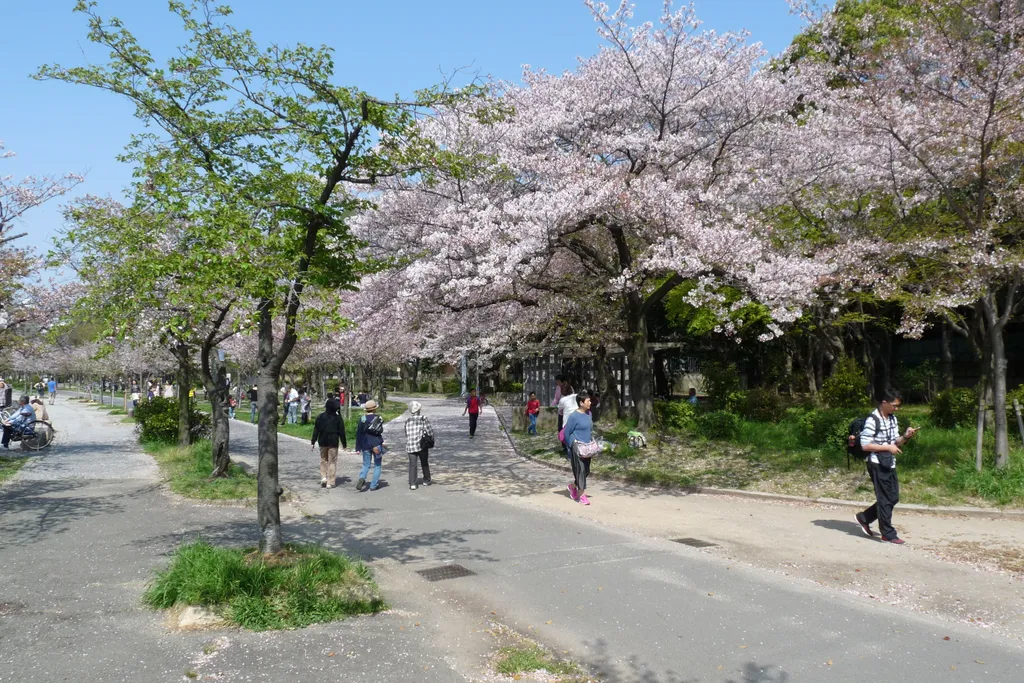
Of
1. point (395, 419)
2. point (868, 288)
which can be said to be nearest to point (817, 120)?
point (868, 288)

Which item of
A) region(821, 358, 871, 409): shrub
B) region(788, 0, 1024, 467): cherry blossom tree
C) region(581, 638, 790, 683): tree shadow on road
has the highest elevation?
region(788, 0, 1024, 467): cherry blossom tree

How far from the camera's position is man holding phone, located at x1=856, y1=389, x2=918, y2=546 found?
8.85 metres

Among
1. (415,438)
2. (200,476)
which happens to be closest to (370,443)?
(415,438)

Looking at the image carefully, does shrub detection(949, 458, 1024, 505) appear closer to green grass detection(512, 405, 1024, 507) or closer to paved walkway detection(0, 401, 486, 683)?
green grass detection(512, 405, 1024, 507)

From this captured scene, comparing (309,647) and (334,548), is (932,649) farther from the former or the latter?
(334,548)

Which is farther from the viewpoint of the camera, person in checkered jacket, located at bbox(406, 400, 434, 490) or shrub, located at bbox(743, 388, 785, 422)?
shrub, located at bbox(743, 388, 785, 422)

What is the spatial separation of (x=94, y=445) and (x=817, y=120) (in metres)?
19.9

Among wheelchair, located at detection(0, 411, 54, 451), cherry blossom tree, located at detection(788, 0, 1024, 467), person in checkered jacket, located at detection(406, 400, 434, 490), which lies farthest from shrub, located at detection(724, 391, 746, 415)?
wheelchair, located at detection(0, 411, 54, 451)

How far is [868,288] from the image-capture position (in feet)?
53.3

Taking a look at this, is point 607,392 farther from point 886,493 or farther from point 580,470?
point 886,493

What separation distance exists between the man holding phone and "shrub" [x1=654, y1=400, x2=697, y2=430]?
10.5 metres

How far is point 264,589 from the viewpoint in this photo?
235 inches

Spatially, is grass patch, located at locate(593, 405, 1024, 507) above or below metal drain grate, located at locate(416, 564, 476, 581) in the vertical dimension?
above

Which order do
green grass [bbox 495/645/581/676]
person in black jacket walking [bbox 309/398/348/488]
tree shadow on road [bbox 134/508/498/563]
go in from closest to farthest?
green grass [bbox 495/645/581/676] → tree shadow on road [bbox 134/508/498/563] → person in black jacket walking [bbox 309/398/348/488]
